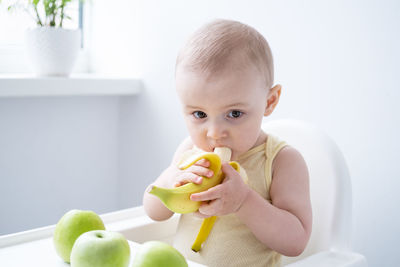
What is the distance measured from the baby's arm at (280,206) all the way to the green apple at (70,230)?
0.60 feet

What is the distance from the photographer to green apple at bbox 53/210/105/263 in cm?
78

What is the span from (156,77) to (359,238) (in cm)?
94

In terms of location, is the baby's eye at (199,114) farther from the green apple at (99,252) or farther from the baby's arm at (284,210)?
the green apple at (99,252)

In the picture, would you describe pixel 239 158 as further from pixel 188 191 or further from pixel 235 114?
pixel 188 191

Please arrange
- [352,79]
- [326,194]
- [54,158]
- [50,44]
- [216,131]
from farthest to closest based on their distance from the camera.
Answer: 1. [54,158]
2. [50,44]
3. [352,79]
4. [326,194]
5. [216,131]

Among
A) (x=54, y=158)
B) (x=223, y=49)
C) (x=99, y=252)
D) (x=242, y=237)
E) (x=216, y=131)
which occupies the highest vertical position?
(x=223, y=49)

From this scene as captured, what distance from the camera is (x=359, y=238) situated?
49.9 inches

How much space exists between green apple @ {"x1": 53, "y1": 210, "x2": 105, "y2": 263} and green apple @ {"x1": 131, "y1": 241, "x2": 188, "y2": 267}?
0.14m

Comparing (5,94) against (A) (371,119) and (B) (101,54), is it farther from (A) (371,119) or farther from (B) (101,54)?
(A) (371,119)

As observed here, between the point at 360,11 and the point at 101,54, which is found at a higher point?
the point at 360,11

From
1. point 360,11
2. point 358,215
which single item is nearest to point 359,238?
point 358,215

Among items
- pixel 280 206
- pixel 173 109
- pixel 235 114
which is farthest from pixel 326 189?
pixel 173 109

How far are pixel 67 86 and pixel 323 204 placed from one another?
1069 millimetres

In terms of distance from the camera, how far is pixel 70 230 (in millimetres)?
778
